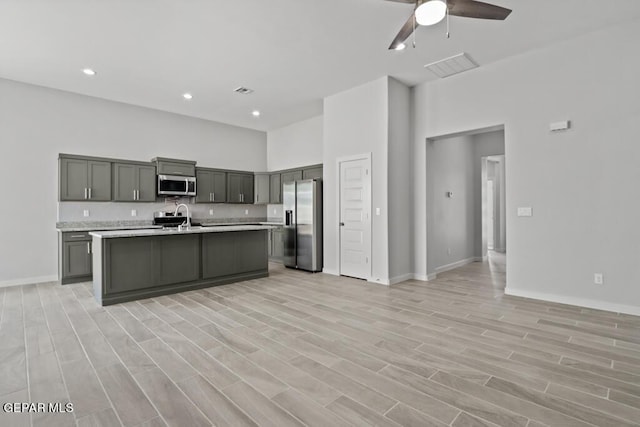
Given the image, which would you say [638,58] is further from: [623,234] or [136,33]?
[136,33]

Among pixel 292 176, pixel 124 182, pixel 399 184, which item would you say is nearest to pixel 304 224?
pixel 292 176

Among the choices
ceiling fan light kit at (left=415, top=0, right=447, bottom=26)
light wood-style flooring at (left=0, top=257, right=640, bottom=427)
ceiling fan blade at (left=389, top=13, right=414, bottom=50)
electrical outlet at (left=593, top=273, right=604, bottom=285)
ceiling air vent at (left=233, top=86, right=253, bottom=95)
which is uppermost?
ceiling air vent at (left=233, top=86, right=253, bottom=95)

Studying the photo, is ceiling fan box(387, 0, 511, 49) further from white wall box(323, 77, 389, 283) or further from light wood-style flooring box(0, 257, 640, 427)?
light wood-style flooring box(0, 257, 640, 427)

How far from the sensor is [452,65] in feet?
15.3

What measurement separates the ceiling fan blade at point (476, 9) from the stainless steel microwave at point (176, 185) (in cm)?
584

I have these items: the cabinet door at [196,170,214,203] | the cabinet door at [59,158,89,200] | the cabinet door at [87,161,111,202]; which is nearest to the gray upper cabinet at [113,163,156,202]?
the cabinet door at [87,161,111,202]

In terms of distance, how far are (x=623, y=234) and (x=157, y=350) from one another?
5195mm

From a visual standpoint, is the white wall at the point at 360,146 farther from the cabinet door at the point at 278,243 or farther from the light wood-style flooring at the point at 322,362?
the cabinet door at the point at 278,243

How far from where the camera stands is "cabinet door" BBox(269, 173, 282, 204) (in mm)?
7977

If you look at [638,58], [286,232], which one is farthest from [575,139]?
[286,232]

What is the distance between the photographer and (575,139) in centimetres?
397

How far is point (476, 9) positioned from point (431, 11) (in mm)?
584

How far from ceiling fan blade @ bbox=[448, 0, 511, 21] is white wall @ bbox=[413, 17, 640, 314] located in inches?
80.8

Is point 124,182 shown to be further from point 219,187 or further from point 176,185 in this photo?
point 219,187
